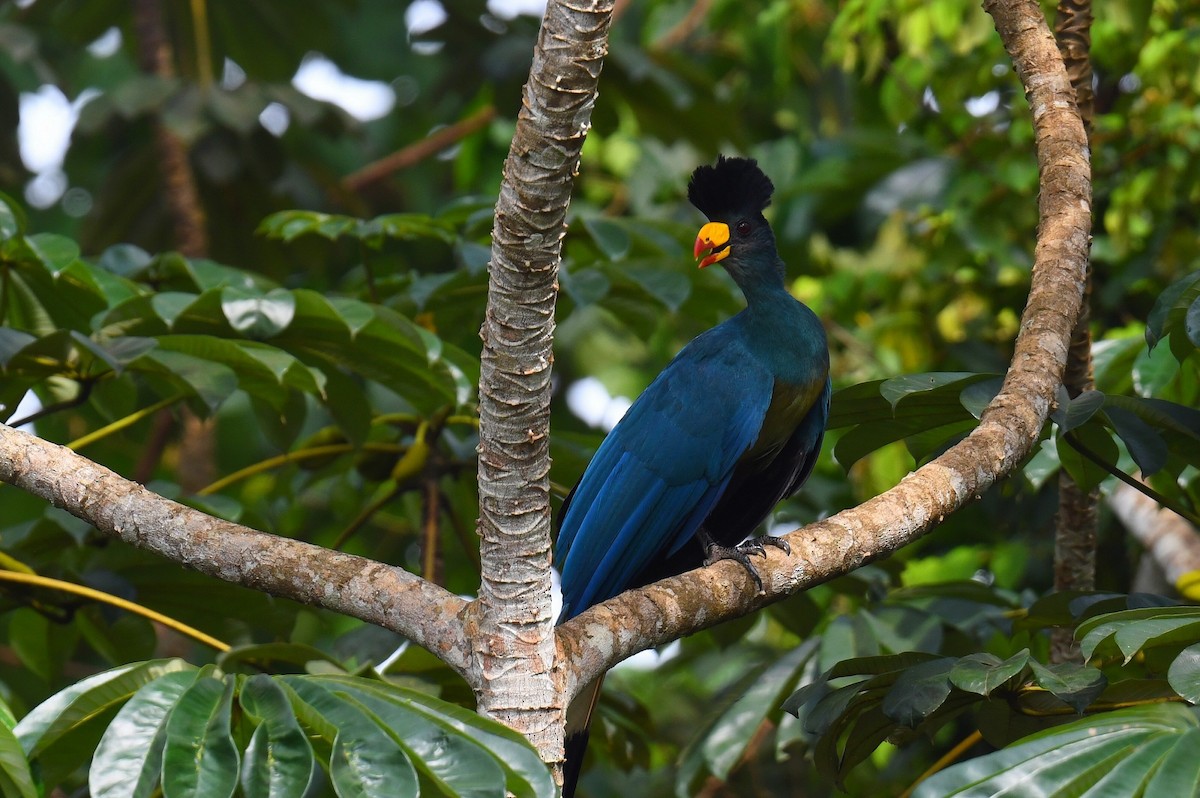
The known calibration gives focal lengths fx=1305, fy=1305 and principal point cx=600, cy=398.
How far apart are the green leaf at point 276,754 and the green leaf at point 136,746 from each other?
0.10m

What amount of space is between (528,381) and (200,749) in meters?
0.63

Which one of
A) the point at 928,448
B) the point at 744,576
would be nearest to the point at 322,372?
the point at 744,576

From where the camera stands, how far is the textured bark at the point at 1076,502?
2.84m

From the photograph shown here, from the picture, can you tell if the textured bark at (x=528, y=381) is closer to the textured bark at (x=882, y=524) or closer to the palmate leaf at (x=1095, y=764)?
the textured bark at (x=882, y=524)

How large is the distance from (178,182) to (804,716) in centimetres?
362

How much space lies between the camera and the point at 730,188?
3227 mm

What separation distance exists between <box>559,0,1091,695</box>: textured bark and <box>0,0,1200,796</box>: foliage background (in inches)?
6.0

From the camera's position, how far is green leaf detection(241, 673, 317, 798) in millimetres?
1569

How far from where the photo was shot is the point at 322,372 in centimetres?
297

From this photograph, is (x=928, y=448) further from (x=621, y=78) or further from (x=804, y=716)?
(x=621, y=78)

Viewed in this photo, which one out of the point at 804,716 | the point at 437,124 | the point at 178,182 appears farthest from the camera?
the point at 437,124

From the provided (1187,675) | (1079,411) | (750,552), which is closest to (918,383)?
(1079,411)

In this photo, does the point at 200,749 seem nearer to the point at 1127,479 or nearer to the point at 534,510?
the point at 534,510

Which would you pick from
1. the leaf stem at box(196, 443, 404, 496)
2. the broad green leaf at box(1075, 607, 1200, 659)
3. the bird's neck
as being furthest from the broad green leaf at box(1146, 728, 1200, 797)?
the leaf stem at box(196, 443, 404, 496)
